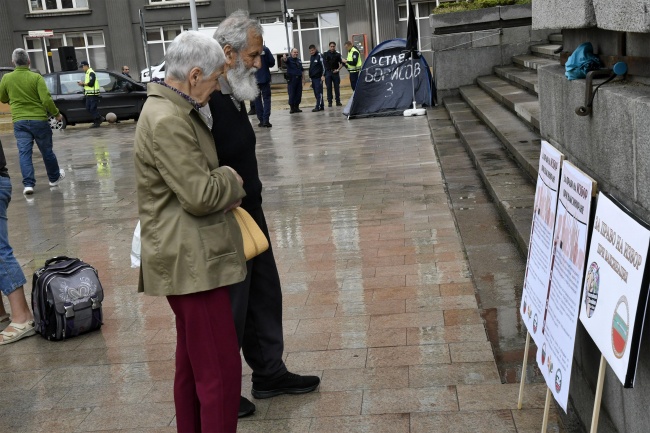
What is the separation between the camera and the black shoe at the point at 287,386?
4828mm

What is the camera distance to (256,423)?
4.55 metres

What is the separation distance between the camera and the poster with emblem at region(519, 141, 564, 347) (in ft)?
13.0

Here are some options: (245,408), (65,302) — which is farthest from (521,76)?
(245,408)

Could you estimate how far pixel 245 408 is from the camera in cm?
459

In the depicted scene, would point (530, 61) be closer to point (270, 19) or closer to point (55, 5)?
point (270, 19)

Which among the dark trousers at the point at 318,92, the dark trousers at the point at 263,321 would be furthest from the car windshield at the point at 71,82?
the dark trousers at the point at 263,321

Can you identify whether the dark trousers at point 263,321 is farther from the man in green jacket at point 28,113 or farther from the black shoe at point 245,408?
the man in green jacket at point 28,113

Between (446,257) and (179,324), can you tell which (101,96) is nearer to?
(446,257)

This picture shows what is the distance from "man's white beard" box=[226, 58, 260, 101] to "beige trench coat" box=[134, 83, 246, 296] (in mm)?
666

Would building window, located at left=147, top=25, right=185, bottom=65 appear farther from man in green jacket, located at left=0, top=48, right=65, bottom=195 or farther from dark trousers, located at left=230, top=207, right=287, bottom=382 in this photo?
dark trousers, located at left=230, top=207, right=287, bottom=382

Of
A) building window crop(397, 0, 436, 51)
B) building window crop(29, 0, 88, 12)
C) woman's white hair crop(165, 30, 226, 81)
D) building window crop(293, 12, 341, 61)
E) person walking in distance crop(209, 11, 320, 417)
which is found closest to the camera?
woman's white hair crop(165, 30, 226, 81)

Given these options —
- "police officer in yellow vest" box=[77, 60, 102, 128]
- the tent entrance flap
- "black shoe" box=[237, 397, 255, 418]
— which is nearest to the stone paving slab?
the tent entrance flap

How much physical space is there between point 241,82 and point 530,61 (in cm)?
1180

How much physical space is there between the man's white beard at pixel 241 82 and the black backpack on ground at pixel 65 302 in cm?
257
